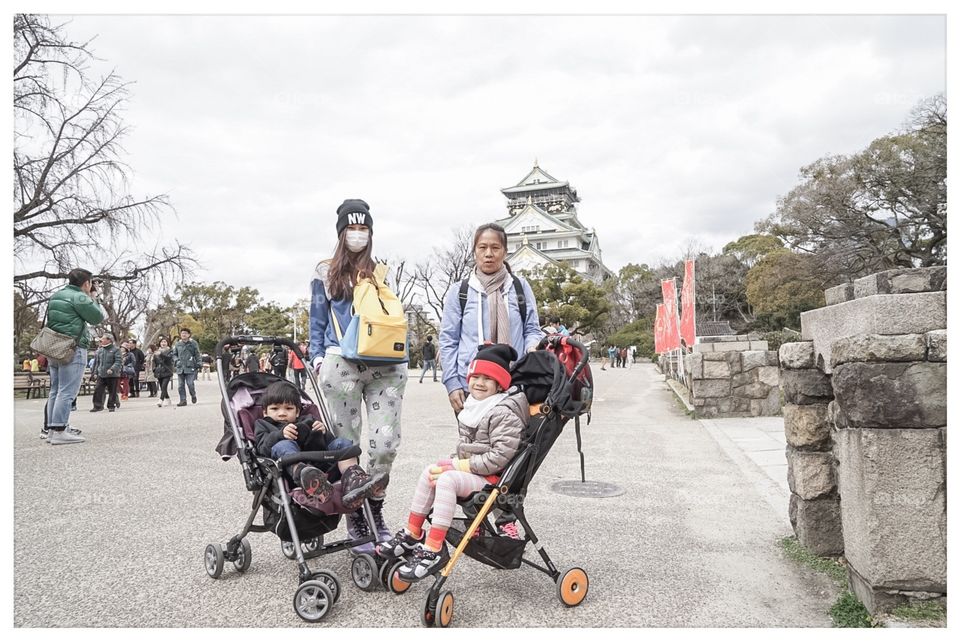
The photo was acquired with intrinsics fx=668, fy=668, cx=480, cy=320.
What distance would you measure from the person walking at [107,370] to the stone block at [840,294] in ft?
37.5

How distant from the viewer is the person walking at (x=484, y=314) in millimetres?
3572

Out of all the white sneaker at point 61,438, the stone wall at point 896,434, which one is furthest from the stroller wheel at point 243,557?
the white sneaker at point 61,438

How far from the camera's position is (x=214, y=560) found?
10.4 ft

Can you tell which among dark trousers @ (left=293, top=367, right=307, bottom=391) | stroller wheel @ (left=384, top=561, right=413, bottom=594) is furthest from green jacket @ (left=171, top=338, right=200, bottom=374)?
stroller wheel @ (left=384, top=561, right=413, bottom=594)

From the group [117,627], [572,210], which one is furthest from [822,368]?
[572,210]

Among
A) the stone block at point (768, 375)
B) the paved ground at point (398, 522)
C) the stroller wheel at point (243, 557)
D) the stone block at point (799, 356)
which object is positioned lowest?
the paved ground at point (398, 522)

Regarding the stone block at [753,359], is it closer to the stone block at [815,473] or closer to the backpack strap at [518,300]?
the stone block at [815,473]

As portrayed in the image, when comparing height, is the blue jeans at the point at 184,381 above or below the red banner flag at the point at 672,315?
below

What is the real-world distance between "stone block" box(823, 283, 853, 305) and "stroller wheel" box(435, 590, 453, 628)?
2.23 meters

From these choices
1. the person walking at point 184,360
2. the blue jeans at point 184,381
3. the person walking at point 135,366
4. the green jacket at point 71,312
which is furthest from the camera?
the person walking at point 135,366

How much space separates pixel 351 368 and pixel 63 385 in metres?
5.49

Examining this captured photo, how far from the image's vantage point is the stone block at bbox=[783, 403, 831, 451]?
3311 millimetres

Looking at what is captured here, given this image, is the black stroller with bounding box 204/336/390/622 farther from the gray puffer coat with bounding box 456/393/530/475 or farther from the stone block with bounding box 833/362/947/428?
the stone block with bounding box 833/362/947/428

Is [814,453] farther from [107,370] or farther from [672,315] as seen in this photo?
[672,315]
